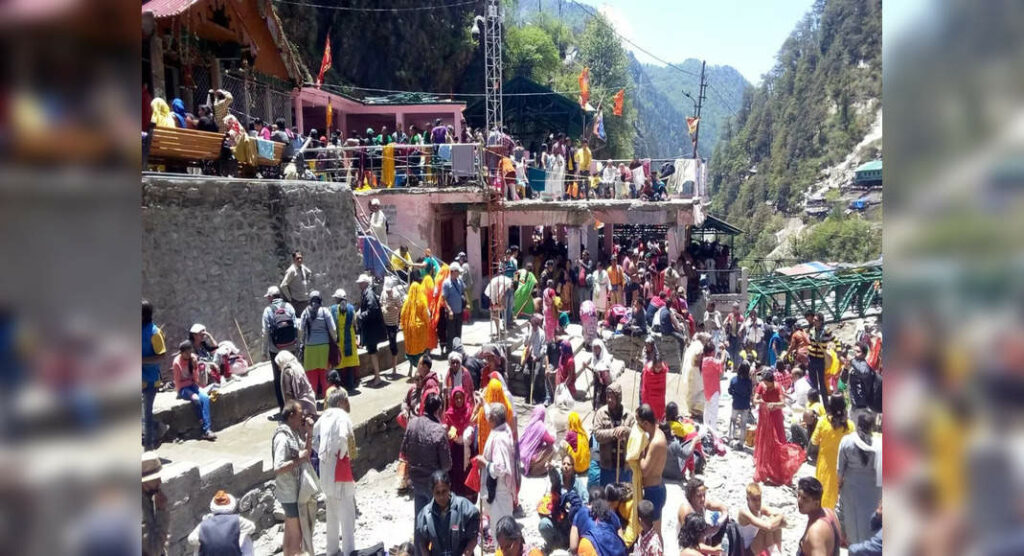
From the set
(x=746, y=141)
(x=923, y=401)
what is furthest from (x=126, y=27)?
(x=746, y=141)

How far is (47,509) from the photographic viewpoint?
99 cm

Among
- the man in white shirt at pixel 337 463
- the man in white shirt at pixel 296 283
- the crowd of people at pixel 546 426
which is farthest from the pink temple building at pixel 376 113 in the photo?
the man in white shirt at pixel 337 463

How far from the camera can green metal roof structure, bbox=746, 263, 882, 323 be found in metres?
22.7

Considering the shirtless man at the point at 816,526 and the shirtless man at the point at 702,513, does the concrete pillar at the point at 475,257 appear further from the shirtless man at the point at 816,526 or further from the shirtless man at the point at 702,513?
the shirtless man at the point at 816,526

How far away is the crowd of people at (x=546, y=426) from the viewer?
4.80 m

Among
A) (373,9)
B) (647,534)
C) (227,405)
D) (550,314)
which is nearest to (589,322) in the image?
(550,314)

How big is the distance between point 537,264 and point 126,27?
50.1ft

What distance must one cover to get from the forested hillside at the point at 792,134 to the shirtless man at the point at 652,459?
44.3 metres

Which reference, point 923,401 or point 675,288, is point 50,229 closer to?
point 923,401

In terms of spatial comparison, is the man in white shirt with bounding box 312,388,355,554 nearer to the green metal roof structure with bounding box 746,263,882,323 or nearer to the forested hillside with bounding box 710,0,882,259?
the green metal roof structure with bounding box 746,263,882,323

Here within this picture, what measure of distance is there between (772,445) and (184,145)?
26.4 ft

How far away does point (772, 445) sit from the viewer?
7848 millimetres

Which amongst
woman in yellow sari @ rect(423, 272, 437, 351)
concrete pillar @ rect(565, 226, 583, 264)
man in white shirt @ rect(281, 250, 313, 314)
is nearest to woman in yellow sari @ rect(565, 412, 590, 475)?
woman in yellow sari @ rect(423, 272, 437, 351)

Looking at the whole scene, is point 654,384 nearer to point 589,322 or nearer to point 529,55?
point 589,322
